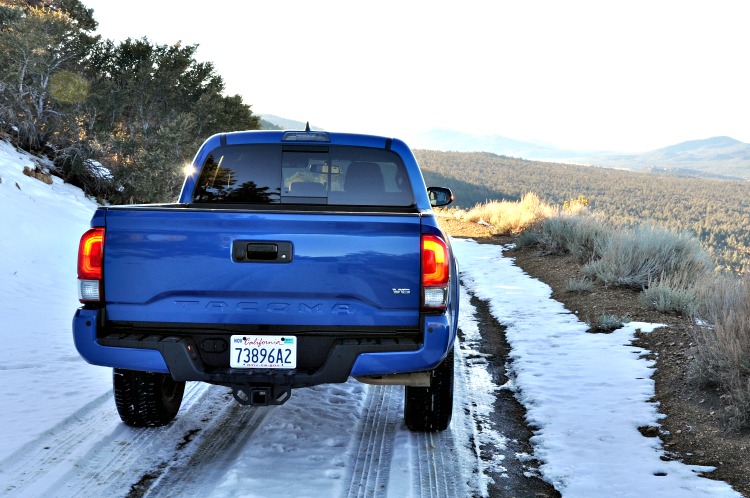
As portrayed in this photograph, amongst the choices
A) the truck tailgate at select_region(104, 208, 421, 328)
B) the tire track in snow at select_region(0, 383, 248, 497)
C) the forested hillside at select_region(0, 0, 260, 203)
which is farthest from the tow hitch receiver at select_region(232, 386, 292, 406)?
the forested hillside at select_region(0, 0, 260, 203)

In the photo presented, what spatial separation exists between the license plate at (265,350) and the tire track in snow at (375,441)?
0.79 metres

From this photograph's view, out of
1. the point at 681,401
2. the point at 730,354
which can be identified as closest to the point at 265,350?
the point at 681,401

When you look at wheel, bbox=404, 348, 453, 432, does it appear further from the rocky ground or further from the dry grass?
the dry grass

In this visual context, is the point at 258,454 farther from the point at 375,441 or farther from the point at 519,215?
the point at 519,215

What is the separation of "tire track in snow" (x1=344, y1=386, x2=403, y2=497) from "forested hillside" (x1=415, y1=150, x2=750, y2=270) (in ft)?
171

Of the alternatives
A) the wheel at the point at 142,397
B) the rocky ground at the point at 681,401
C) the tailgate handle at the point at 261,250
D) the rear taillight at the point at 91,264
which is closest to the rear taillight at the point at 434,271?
the tailgate handle at the point at 261,250

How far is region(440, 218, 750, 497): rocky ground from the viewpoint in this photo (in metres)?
4.40

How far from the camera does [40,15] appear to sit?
66.7 feet

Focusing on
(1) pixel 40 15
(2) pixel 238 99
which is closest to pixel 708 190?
(2) pixel 238 99

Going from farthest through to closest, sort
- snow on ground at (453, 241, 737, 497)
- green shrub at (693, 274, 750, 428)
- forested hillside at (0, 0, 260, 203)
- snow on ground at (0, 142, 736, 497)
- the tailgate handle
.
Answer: forested hillside at (0, 0, 260, 203)
green shrub at (693, 274, 750, 428)
snow on ground at (453, 241, 737, 497)
snow on ground at (0, 142, 736, 497)
the tailgate handle

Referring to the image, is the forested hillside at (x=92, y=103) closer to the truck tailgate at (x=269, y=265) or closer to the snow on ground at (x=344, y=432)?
the snow on ground at (x=344, y=432)

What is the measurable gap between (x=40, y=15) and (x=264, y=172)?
18816 mm

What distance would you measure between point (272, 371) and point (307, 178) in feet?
6.04

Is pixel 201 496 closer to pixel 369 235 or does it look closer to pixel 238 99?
pixel 369 235
